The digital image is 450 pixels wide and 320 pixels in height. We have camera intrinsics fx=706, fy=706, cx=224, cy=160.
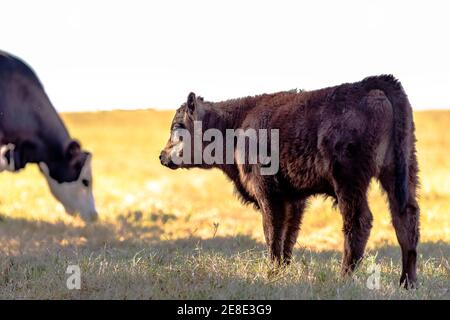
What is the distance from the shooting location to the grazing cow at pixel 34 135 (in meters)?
11.9

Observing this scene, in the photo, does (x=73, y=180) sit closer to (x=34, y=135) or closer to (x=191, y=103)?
(x=34, y=135)

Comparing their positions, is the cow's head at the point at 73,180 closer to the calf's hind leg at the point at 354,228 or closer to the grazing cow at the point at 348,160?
the grazing cow at the point at 348,160

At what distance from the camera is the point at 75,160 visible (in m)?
13.2

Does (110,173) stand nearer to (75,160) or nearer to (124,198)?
(124,198)

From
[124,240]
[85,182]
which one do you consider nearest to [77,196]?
[85,182]

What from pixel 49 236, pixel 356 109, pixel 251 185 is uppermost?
pixel 356 109

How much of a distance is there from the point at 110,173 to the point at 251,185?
1159cm

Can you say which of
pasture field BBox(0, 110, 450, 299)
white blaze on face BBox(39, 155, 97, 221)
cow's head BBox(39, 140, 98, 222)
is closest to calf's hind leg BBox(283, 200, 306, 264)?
pasture field BBox(0, 110, 450, 299)

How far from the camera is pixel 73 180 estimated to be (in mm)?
13594

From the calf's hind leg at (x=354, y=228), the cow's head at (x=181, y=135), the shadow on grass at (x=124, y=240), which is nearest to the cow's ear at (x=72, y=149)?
the shadow on grass at (x=124, y=240)

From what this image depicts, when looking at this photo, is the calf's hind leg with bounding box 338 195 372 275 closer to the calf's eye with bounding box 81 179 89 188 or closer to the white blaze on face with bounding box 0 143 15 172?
the white blaze on face with bounding box 0 143 15 172

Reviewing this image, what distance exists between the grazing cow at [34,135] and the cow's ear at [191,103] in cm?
456

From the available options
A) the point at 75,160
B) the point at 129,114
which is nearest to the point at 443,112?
the point at 129,114

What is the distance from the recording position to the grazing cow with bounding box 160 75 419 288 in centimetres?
696
